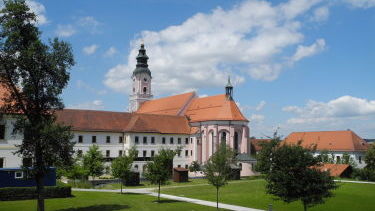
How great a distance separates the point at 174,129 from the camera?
69438 millimetres

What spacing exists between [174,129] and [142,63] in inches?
1123

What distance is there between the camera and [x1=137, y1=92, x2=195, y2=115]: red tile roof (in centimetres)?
7975

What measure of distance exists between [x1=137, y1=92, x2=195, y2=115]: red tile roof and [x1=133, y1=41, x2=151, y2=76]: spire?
767 centimetres

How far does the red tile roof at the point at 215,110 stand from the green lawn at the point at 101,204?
3744cm

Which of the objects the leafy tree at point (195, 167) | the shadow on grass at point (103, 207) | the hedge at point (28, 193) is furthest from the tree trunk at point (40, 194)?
the leafy tree at point (195, 167)

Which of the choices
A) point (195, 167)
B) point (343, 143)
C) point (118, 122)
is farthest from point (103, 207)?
point (343, 143)

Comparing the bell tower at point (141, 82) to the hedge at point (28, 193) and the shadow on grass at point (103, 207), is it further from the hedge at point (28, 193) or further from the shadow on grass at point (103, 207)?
the shadow on grass at point (103, 207)

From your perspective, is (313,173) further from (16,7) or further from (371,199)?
(16,7)

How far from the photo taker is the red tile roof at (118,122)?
193 ft

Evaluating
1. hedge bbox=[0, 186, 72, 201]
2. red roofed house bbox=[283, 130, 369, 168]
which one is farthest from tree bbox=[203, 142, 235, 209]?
red roofed house bbox=[283, 130, 369, 168]

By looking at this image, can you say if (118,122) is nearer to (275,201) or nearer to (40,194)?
(275,201)

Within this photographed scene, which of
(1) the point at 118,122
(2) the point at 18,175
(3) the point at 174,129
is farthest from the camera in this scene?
(3) the point at 174,129

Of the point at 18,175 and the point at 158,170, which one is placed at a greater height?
the point at 158,170

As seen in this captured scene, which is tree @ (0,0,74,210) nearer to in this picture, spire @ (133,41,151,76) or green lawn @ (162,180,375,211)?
green lawn @ (162,180,375,211)
